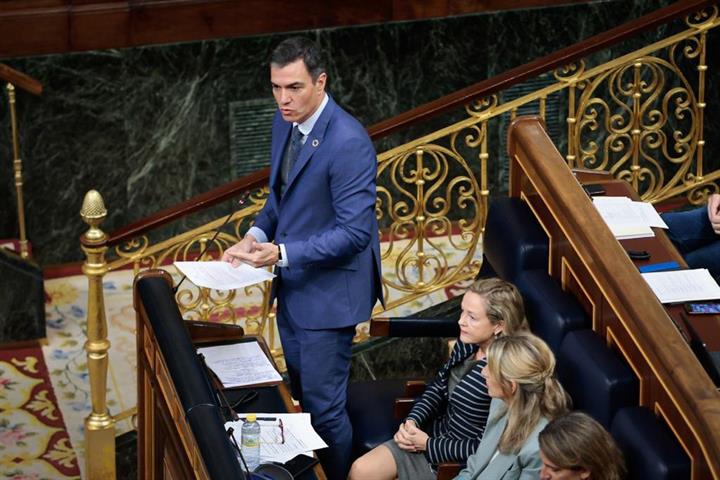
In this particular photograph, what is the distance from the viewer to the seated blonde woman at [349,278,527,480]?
520 centimetres

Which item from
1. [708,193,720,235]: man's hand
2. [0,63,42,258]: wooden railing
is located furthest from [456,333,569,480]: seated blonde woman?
[0,63,42,258]: wooden railing

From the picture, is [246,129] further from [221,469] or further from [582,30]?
[221,469]

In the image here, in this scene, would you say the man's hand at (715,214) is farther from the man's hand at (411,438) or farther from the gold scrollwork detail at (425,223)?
the man's hand at (411,438)

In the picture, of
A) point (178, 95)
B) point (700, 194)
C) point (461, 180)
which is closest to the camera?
point (461, 180)

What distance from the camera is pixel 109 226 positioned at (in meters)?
8.48

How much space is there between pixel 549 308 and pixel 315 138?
41.7 inches

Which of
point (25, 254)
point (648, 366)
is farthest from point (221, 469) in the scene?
point (25, 254)

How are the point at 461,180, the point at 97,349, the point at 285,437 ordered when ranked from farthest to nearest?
the point at 461,180
the point at 97,349
the point at 285,437

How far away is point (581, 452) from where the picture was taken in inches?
169

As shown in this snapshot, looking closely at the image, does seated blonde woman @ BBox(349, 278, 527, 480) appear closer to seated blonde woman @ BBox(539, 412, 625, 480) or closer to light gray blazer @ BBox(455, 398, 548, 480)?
light gray blazer @ BBox(455, 398, 548, 480)

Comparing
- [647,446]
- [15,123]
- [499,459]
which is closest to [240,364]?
[499,459]

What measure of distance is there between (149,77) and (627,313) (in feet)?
14.1

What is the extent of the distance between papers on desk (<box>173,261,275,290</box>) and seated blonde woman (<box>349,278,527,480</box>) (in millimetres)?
755

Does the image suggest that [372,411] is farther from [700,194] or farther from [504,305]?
[700,194]
